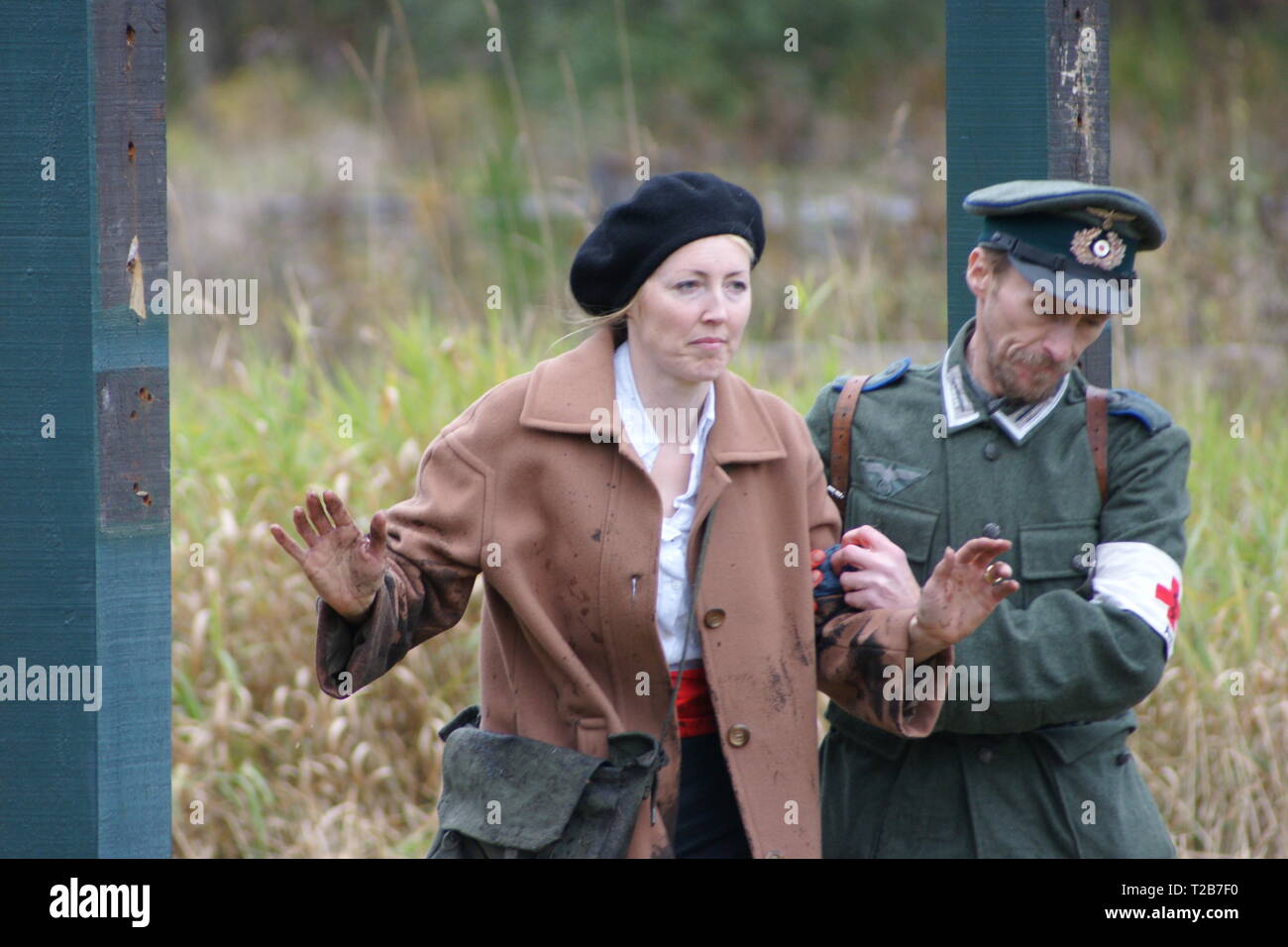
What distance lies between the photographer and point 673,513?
270 cm

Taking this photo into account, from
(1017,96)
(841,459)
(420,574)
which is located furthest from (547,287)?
(420,574)

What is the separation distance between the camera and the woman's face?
2.60 metres

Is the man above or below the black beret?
below

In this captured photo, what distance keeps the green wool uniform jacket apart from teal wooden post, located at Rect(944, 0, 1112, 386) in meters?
0.53

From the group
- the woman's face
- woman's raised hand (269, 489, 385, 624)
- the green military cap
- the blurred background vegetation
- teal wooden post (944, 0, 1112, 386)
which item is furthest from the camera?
the blurred background vegetation

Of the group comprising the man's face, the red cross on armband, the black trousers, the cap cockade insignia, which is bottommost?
the black trousers

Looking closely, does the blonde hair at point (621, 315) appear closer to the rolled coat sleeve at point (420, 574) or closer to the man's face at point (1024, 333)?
the rolled coat sleeve at point (420, 574)

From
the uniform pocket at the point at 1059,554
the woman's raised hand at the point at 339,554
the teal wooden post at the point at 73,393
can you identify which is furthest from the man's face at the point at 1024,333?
the teal wooden post at the point at 73,393

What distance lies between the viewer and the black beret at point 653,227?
2607mm

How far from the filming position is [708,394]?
9.09 ft

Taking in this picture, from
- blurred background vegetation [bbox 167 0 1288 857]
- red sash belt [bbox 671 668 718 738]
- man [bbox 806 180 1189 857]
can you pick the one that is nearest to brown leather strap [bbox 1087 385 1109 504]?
man [bbox 806 180 1189 857]

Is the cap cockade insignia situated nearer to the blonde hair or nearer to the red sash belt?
the blonde hair

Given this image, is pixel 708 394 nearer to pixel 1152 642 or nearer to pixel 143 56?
pixel 1152 642

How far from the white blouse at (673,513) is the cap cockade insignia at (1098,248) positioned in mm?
664
